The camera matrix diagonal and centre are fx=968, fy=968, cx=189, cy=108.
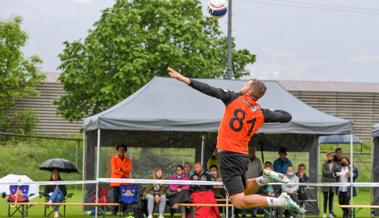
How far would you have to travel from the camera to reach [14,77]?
42.0 metres

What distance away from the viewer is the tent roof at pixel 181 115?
59.5ft

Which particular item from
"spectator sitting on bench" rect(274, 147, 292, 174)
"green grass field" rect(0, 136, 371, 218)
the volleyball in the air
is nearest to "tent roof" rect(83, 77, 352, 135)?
"spectator sitting on bench" rect(274, 147, 292, 174)

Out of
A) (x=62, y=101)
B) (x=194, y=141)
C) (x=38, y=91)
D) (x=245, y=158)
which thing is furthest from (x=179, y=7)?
(x=245, y=158)

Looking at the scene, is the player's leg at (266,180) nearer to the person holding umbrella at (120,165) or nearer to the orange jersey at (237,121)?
the orange jersey at (237,121)

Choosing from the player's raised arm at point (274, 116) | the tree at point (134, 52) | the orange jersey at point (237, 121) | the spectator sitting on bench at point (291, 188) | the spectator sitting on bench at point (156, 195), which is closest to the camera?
the orange jersey at point (237, 121)

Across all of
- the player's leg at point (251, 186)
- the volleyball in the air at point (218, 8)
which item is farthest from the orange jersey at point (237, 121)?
the volleyball in the air at point (218, 8)

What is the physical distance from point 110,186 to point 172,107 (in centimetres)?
285

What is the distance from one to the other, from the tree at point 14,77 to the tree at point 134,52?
5744 mm

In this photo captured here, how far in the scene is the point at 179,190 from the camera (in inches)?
733

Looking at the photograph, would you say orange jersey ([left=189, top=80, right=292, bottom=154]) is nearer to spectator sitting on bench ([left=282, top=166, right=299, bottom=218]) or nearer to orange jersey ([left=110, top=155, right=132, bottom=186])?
spectator sitting on bench ([left=282, top=166, right=299, bottom=218])

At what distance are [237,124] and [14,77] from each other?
1227 inches

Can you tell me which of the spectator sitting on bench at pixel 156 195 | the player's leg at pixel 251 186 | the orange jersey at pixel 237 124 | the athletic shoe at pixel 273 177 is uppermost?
the orange jersey at pixel 237 124

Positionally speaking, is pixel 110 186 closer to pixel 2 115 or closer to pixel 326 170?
pixel 326 170

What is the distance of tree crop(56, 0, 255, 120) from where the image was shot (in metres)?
34.9
